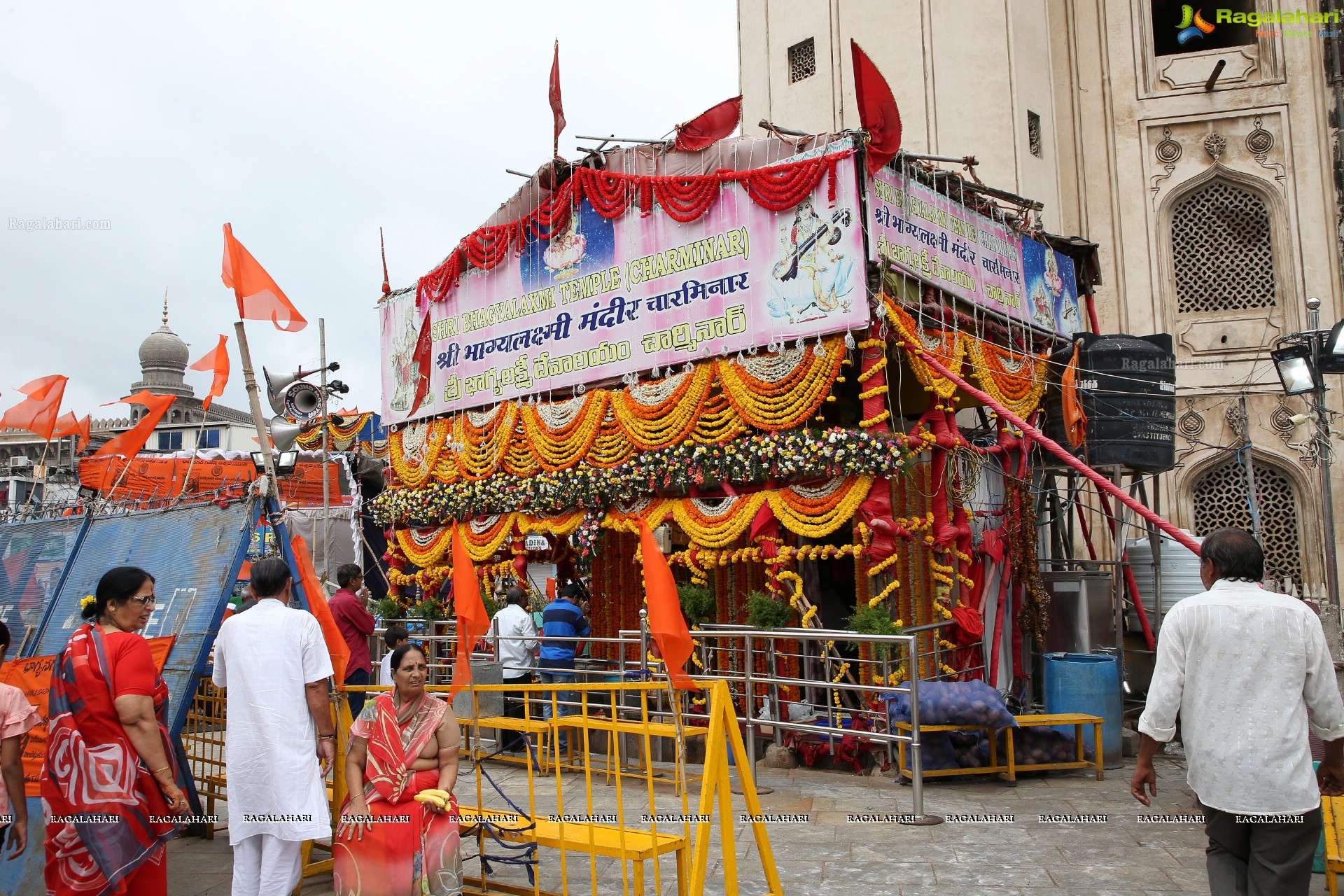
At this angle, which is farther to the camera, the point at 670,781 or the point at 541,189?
the point at 541,189

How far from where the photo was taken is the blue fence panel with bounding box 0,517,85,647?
6.63 m

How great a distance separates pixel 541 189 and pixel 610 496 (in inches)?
165

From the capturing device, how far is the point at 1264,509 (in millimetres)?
17141

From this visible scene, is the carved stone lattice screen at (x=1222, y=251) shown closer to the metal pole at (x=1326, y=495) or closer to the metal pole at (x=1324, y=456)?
the metal pole at (x=1324, y=456)

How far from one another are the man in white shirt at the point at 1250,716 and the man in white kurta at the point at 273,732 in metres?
3.62

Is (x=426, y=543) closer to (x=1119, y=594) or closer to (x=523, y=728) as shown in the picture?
(x=523, y=728)

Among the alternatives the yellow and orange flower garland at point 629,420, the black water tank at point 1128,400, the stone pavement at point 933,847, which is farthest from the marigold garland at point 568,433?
the black water tank at point 1128,400

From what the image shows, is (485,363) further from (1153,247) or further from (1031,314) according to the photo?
(1153,247)

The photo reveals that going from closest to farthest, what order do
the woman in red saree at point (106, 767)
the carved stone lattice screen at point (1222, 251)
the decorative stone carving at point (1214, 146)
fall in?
the woman in red saree at point (106, 767)
the carved stone lattice screen at point (1222, 251)
the decorative stone carving at point (1214, 146)

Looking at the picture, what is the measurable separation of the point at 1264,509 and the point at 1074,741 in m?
10.9

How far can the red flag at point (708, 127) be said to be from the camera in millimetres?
11328

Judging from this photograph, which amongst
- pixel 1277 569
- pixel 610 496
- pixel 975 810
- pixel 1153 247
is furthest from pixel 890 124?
pixel 1277 569

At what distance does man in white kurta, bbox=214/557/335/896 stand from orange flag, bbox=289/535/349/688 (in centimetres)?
84

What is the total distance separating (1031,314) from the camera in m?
12.4
